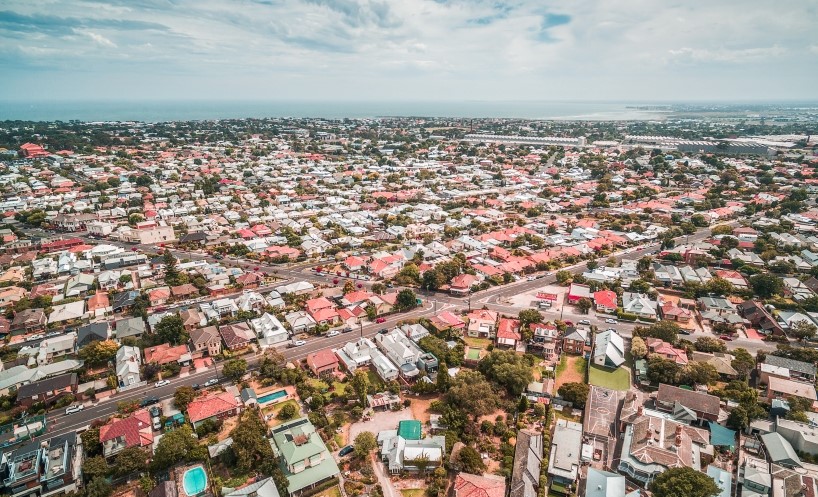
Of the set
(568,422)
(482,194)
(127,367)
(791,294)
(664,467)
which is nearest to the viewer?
(664,467)

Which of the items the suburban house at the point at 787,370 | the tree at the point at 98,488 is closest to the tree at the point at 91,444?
the tree at the point at 98,488

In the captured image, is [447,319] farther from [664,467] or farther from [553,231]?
[553,231]

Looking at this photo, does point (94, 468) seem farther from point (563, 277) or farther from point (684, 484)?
point (563, 277)

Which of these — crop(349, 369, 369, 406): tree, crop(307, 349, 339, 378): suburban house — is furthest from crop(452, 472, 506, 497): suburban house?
crop(307, 349, 339, 378): suburban house

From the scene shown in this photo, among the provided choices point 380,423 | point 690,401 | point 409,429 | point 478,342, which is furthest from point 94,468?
point 690,401

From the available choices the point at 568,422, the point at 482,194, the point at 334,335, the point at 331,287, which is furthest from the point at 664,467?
the point at 482,194

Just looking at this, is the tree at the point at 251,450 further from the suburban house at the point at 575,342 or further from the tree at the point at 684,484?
the suburban house at the point at 575,342

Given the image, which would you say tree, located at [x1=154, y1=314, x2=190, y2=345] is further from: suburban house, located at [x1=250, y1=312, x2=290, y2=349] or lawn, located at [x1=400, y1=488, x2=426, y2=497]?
lawn, located at [x1=400, y1=488, x2=426, y2=497]
